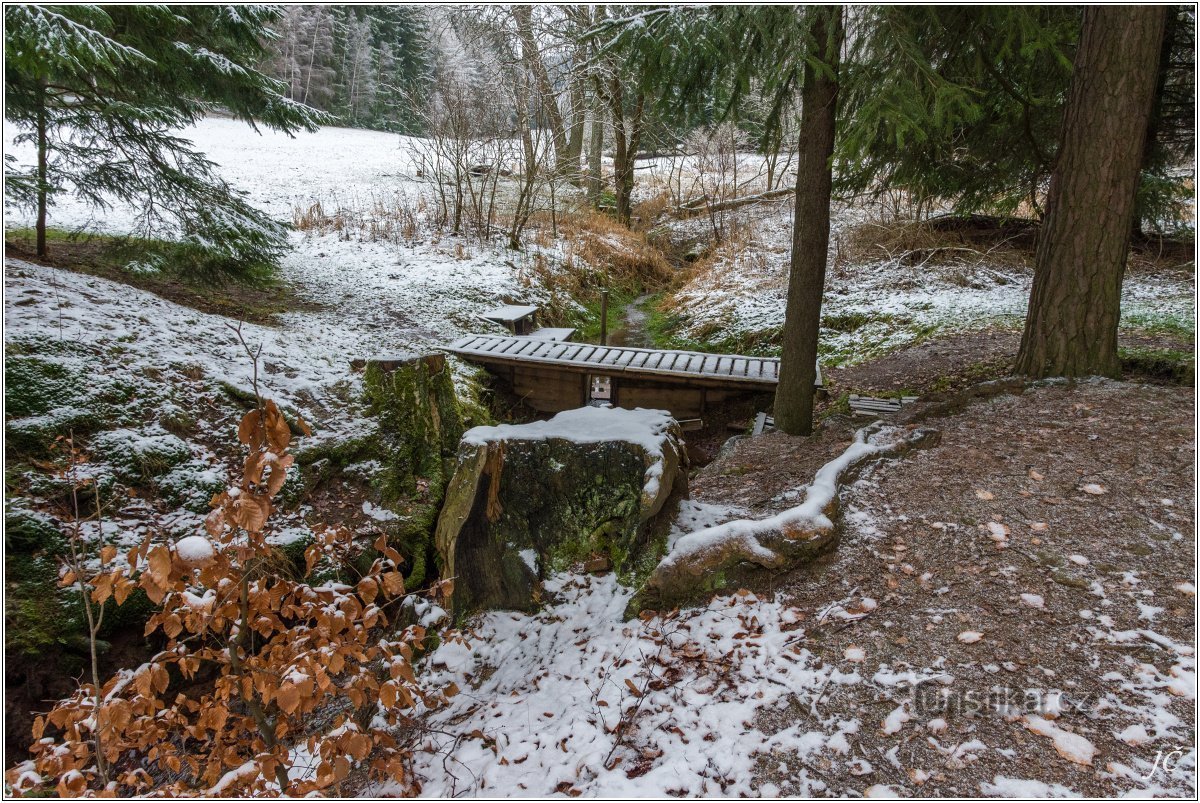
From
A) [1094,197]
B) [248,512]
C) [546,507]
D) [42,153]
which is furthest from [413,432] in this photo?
[1094,197]

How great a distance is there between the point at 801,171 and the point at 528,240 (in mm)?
10042

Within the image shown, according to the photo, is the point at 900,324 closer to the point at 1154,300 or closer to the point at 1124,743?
the point at 1154,300

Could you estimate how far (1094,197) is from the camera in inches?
183

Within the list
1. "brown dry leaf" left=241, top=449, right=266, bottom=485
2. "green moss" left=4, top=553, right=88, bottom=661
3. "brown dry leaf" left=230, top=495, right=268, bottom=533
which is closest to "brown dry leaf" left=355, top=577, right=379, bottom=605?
"brown dry leaf" left=230, top=495, right=268, bottom=533

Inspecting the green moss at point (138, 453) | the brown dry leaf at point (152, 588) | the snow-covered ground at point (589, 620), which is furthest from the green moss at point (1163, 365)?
the green moss at point (138, 453)

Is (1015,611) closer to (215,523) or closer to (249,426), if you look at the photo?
(249,426)

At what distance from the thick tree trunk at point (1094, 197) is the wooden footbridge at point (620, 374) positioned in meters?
2.97

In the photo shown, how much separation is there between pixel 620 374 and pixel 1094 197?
5.04 meters

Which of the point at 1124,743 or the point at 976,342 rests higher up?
the point at 976,342

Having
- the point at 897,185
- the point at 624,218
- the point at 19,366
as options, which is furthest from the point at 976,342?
the point at 624,218

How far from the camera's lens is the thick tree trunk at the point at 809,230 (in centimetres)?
453

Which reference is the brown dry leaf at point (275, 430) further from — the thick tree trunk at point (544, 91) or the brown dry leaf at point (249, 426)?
the thick tree trunk at point (544, 91)

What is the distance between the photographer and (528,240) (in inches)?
559

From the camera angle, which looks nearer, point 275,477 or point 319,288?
point 275,477
